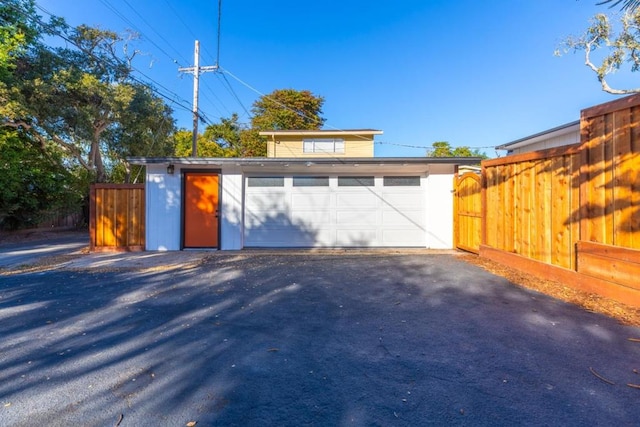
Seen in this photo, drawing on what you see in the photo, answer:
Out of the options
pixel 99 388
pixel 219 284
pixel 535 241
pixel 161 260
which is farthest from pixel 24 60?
pixel 535 241

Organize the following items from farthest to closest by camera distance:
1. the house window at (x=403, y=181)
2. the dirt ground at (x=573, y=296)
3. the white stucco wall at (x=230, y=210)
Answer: the house window at (x=403, y=181) < the white stucco wall at (x=230, y=210) < the dirt ground at (x=573, y=296)

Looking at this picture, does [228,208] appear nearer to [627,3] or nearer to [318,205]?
[318,205]

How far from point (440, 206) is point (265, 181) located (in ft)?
16.6

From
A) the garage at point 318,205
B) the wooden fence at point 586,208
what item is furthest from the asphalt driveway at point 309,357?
the garage at point 318,205

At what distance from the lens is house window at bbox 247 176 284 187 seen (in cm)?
945

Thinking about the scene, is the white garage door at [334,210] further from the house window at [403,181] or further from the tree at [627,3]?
the tree at [627,3]

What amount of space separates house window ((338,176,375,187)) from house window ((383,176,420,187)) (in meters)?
0.49

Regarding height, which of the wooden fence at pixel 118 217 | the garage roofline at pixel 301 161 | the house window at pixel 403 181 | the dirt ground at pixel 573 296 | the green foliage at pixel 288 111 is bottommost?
the dirt ground at pixel 573 296

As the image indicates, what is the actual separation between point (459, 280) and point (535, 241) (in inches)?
57.0

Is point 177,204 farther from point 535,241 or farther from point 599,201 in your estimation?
point 599,201

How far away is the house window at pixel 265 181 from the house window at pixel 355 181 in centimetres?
175

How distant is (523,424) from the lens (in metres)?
1.87

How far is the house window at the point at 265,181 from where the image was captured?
31.0 feet

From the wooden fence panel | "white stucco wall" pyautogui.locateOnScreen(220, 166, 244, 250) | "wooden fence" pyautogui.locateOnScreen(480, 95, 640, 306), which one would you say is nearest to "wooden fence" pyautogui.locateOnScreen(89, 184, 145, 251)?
"white stucco wall" pyautogui.locateOnScreen(220, 166, 244, 250)
